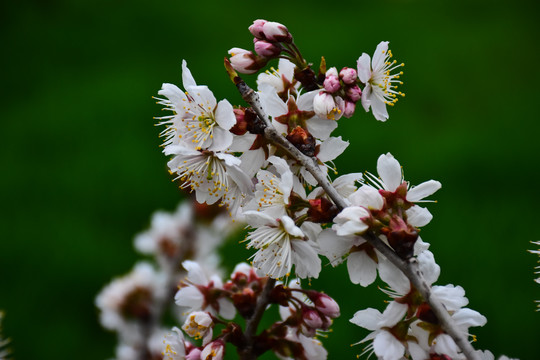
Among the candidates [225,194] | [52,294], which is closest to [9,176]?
[52,294]

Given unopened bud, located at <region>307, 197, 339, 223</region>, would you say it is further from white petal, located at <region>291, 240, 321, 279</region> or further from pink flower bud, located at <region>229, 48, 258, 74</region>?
pink flower bud, located at <region>229, 48, 258, 74</region>

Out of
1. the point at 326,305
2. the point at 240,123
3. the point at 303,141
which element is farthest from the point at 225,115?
the point at 326,305

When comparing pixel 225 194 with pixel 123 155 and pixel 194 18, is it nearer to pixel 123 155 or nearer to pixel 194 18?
pixel 123 155

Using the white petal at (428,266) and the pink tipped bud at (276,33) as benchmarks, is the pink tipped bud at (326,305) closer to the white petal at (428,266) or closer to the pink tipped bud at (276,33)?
the white petal at (428,266)

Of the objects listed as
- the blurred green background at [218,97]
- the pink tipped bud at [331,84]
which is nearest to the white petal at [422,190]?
the pink tipped bud at [331,84]

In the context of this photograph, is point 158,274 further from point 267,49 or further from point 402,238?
point 402,238
